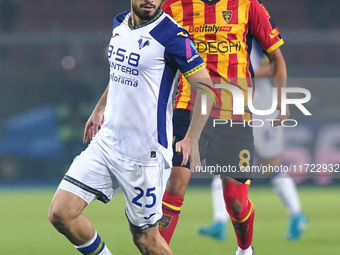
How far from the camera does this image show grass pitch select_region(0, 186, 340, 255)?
527 centimetres

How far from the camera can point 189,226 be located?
6785 mm

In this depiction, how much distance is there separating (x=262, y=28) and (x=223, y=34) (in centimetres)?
31

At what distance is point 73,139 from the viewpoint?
10609mm

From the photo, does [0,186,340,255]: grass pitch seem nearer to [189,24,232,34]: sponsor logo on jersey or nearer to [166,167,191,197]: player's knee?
[166,167,191,197]: player's knee

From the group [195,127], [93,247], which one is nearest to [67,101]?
[93,247]

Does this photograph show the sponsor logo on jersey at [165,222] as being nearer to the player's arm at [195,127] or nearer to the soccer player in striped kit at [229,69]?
the soccer player in striped kit at [229,69]

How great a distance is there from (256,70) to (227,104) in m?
1.68

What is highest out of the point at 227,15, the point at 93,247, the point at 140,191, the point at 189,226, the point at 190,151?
the point at 227,15

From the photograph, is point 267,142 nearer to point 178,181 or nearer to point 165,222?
point 178,181

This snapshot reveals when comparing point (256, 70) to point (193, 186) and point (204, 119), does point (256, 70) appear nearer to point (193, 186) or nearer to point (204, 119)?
point (204, 119)

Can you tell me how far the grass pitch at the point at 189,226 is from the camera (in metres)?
5.27

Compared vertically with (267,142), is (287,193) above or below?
below

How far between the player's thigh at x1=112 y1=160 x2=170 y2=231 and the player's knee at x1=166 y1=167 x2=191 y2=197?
630 millimetres

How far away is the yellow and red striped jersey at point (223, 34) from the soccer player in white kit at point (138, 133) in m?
0.89
